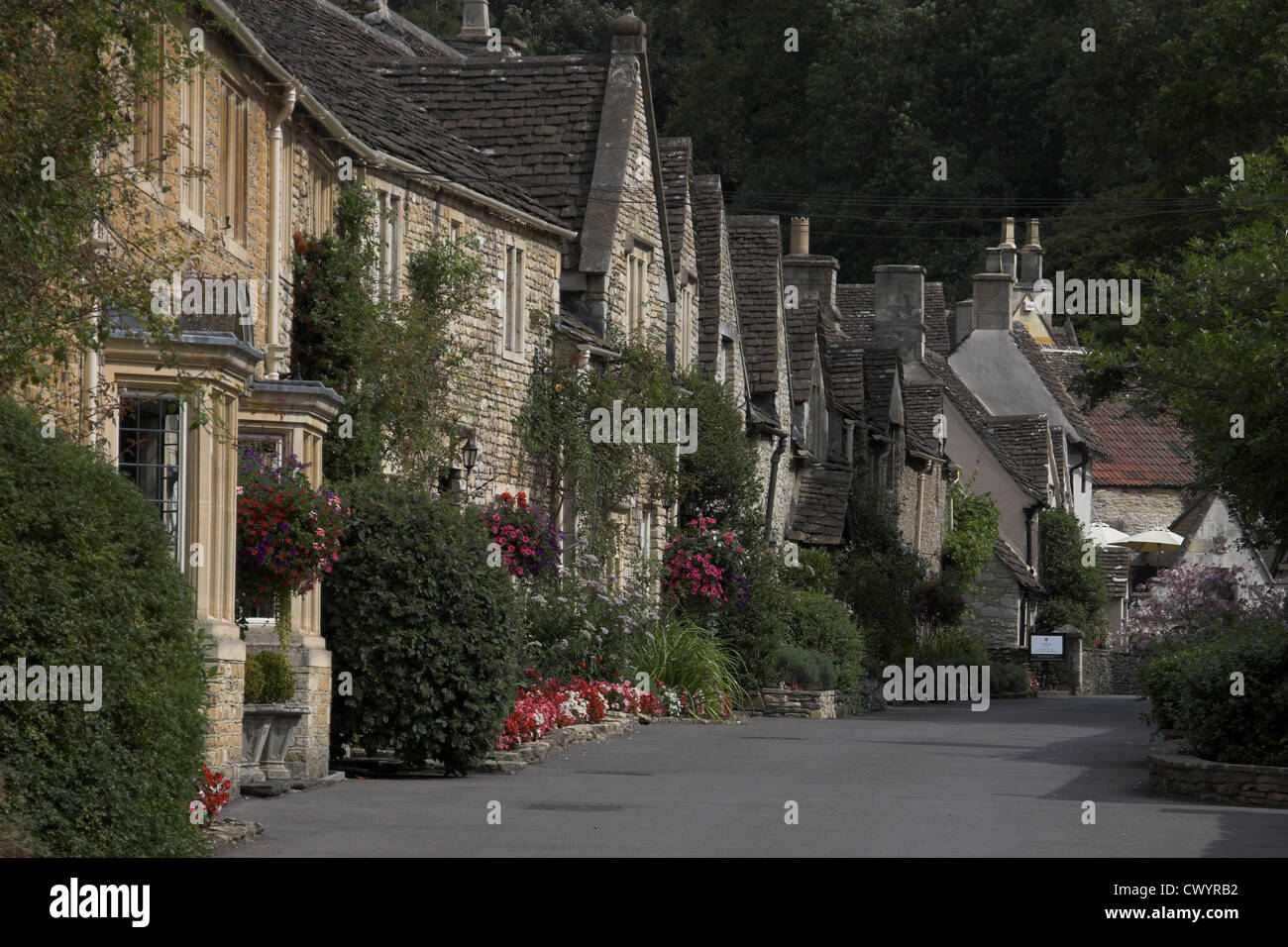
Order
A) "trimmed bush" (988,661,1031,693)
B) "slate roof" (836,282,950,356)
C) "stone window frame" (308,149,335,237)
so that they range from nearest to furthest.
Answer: "stone window frame" (308,149,335,237), "trimmed bush" (988,661,1031,693), "slate roof" (836,282,950,356)

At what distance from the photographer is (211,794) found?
1115 centimetres

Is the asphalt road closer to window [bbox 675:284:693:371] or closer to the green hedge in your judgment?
the green hedge

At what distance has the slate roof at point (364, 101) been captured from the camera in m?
21.7

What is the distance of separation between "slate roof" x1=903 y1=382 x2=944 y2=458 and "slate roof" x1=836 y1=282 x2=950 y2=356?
5.52 feet

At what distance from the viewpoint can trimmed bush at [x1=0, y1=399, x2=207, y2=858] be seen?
902 centimetres

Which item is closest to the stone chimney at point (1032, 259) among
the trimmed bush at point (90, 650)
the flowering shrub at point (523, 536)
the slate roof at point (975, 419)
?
the slate roof at point (975, 419)

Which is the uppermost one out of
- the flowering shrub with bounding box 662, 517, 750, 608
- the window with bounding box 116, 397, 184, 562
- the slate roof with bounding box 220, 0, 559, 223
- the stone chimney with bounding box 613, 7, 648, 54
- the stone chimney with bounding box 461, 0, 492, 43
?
the stone chimney with bounding box 461, 0, 492, 43

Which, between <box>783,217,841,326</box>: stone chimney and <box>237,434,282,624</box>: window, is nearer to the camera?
<box>237,434,282,624</box>: window

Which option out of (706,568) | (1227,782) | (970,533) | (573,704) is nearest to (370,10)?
(706,568)

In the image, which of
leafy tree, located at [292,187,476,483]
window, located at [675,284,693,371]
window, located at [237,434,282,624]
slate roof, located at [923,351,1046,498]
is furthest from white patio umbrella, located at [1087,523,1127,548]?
window, located at [237,434,282,624]

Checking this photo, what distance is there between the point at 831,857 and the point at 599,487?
16219mm

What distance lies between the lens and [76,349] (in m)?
11.9

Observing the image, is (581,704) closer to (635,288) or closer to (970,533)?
(635,288)
